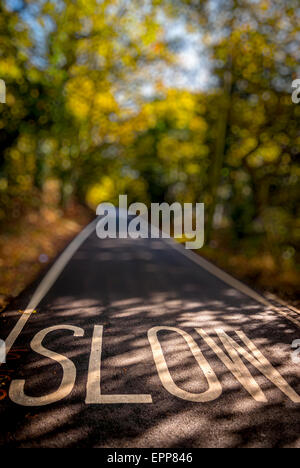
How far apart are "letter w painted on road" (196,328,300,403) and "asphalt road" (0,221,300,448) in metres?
0.02

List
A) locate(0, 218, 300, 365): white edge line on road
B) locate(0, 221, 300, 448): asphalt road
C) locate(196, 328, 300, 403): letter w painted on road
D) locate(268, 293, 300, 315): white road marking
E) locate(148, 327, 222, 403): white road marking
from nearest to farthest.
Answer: locate(0, 221, 300, 448): asphalt road → locate(148, 327, 222, 403): white road marking → locate(196, 328, 300, 403): letter w painted on road → locate(0, 218, 300, 365): white edge line on road → locate(268, 293, 300, 315): white road marking

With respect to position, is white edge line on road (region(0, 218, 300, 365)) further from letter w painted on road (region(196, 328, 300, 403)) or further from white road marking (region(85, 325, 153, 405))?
letter w painted on road (region(196, 328, 300, 403))

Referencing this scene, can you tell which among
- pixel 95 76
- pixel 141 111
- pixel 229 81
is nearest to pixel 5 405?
pixel 229 81

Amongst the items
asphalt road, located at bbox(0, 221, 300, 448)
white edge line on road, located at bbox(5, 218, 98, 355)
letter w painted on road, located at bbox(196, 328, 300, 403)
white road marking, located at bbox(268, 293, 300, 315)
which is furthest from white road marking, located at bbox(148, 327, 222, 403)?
white road marking, located at bbox(268, 293, 300, 315)

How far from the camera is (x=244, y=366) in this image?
5.05 m

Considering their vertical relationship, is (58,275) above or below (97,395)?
above

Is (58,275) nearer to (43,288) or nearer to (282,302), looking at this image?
(43,288)

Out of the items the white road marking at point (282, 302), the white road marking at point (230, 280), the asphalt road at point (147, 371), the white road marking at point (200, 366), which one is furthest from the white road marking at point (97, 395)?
the white road marking at point (282, 302)

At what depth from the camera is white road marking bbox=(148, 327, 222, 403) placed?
4.27m

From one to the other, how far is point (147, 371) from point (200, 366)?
2.48ft

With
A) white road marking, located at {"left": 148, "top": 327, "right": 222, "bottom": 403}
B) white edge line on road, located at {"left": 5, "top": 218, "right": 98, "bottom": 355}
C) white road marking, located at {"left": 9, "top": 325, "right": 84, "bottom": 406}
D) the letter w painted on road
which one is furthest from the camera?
white edge line on road, located at {"left": 5, "top": 218, "right": 98, "bottom": 355}

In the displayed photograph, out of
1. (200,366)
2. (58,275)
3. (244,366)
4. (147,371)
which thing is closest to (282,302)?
(244,366)
